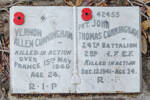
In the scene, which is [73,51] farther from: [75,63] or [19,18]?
[19,18]

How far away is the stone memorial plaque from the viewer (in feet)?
10.2

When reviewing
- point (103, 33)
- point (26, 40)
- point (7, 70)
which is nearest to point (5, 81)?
point (7, 70)

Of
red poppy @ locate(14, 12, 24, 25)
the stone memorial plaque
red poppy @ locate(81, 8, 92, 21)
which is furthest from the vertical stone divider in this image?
red poppy @ locate(14, 12, 24, 25)

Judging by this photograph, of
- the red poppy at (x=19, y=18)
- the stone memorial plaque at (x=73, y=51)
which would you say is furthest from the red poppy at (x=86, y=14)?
the red poppy at (x=19, y=18)

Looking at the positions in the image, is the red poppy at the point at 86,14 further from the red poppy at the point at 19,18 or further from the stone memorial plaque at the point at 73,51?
the red poppy at the point at 19,18

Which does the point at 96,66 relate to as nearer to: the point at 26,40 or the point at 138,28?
the point at 138,28

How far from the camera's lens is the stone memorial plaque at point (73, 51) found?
3.10 m

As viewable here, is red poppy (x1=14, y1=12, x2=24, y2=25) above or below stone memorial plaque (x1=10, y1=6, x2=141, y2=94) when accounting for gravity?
above

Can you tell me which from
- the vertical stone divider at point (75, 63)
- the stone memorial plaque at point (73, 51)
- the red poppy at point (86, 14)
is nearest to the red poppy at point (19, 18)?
the stone memorial plaque at point (73, 51)

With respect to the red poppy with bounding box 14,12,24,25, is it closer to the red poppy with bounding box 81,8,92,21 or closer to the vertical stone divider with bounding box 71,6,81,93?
the vertical stone divider with bounding box 71,6,81,93

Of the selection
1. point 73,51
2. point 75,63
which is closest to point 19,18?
point 73,51

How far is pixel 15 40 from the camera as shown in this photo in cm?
311

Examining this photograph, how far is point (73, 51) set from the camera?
3125mm

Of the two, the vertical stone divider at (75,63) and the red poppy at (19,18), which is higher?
the red poppy at (19,18)
